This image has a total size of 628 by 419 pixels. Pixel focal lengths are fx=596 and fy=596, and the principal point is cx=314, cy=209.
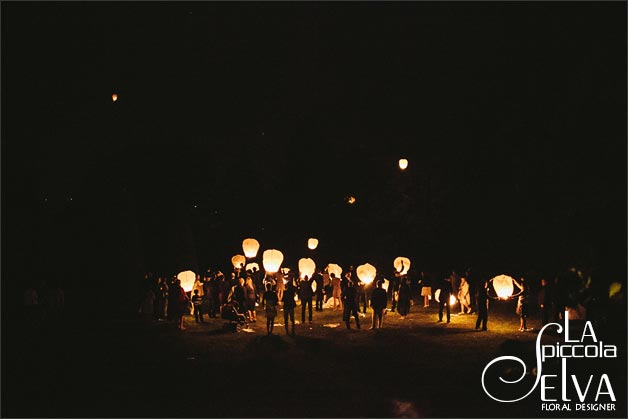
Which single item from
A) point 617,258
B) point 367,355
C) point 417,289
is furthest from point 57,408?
point 417,289

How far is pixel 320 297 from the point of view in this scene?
78.2ft

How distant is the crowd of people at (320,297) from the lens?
17.8 m

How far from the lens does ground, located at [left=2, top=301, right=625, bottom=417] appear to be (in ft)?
33.5

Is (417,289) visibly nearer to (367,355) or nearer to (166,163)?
(367,355)

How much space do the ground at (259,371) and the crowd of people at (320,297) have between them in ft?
2.12

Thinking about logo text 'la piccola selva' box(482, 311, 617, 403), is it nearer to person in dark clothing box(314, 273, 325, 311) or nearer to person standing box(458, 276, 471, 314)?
person standing box(458, 276, 471, 314)

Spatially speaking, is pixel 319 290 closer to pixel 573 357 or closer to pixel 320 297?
pixel 320 297

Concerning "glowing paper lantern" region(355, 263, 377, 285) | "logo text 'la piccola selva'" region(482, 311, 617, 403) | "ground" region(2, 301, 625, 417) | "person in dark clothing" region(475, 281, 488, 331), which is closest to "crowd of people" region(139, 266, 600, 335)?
"person in dark clothing" region(475, 281, 488, 331)

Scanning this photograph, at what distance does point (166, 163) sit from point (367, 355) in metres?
23.2

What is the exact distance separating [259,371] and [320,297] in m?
10.9

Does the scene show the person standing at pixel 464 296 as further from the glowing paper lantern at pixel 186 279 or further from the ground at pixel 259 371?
the glowing paper lantern at pixel 186 279

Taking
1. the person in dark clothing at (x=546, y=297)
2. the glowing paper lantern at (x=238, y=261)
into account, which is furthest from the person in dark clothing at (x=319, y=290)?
the person in dark clothing at (x=546, y=297)

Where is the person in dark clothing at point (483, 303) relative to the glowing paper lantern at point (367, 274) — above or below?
below

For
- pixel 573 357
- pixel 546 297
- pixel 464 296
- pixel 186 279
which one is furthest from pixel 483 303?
pixel 186 279
